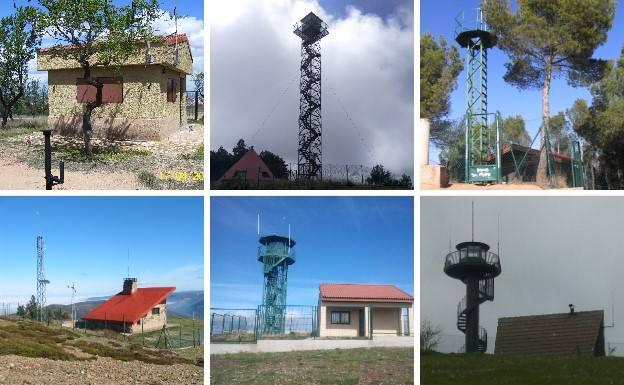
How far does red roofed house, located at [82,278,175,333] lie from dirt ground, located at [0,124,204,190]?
0.78m

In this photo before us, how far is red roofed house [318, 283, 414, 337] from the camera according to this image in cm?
491

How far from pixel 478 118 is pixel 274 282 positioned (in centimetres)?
200

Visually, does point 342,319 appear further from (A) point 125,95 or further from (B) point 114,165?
(A) point 125,95

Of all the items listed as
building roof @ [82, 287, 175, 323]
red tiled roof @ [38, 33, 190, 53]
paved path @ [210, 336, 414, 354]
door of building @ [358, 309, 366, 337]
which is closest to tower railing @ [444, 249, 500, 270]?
paved path @ [210, 336, 414, 354]

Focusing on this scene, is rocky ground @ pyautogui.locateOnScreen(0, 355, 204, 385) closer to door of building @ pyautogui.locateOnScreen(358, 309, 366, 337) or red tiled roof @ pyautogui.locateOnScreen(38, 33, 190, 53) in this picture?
door of building @ pyautogui.locateOnScreen(358, 309, 366, 337)

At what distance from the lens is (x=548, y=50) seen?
4.98m

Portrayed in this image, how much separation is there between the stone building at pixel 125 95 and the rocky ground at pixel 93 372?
5.81 ft

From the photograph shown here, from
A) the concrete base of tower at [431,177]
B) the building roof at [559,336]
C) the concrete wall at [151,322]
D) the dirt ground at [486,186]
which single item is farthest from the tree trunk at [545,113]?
the concrete wall at [151,322]

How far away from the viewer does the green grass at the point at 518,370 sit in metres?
4.79

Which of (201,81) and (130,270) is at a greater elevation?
(201,81)

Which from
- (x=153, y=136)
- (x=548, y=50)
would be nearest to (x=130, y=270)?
(x=153, y=136)

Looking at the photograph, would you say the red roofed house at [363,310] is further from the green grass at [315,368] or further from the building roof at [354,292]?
the green grass at [315,368]

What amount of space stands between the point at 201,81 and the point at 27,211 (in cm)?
164

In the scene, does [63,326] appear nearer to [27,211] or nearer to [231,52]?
[27,211]
